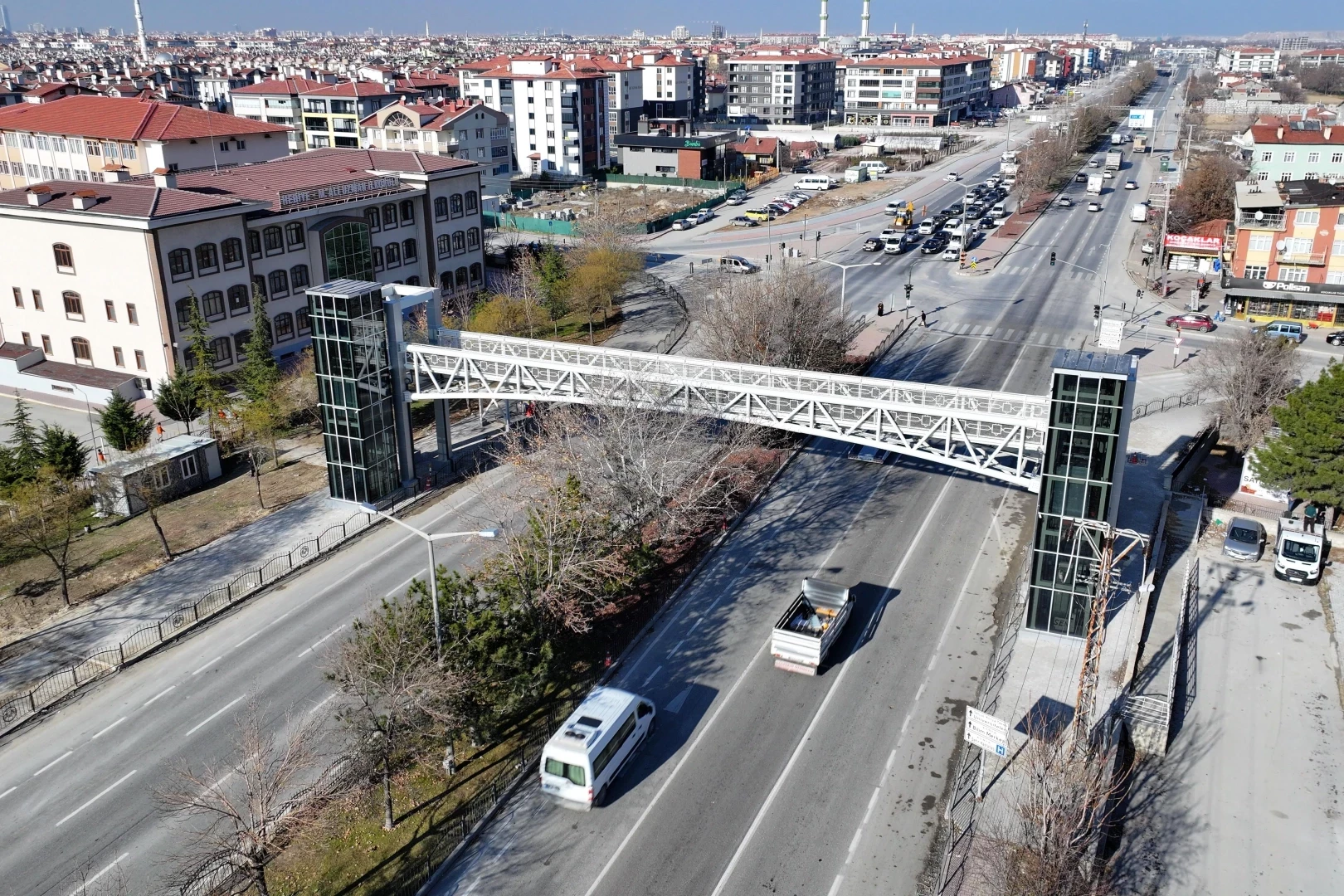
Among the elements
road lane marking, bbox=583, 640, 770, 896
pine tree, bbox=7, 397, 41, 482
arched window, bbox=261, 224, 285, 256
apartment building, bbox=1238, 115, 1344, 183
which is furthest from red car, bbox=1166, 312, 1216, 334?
pine tree, bbox=7, 397, 41, 482

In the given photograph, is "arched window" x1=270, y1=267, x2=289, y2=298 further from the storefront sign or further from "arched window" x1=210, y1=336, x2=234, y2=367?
the storefront sign

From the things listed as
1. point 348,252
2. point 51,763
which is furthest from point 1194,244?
point 51,763

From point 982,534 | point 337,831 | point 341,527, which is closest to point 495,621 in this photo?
point 337,831

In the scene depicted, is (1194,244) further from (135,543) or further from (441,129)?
(135,543)

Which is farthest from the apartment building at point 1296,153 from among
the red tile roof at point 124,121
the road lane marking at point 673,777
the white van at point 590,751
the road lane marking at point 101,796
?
the road lane marking at point 101,796

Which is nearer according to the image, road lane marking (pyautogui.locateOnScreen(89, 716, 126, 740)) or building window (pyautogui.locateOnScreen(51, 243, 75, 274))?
road lane marking (pyautogui.locateOnScreen(89, 716, 126, 740))

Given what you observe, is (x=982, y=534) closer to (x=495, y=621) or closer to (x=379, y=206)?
(x=495, y=621)

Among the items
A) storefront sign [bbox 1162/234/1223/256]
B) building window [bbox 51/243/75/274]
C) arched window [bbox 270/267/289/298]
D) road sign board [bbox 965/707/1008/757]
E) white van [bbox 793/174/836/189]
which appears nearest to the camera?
road sign board [bbox 965/707/1008/757]

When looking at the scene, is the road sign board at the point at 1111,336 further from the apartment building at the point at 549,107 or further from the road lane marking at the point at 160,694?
the apartment building at the point at 549,107
